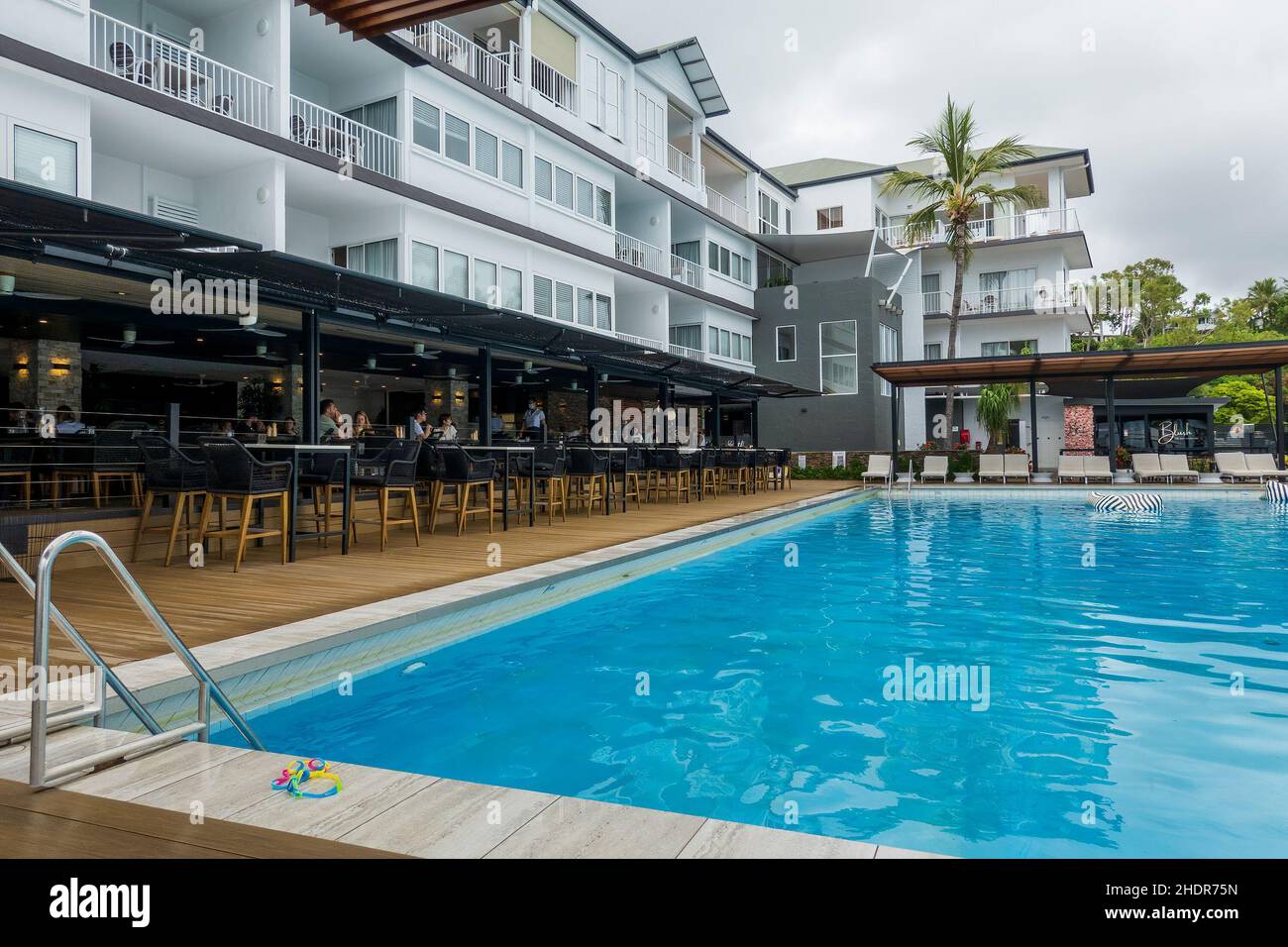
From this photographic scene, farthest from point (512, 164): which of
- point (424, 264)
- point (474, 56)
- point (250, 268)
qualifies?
point (250, 268)

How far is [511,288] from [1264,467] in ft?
56.7

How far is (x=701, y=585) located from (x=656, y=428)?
12.2 metres

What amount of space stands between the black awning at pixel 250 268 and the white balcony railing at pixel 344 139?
14.5 ft

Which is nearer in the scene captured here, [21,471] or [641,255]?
[21,471]

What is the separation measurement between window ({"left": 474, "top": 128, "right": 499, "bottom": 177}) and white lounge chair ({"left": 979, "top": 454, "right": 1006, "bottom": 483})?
43.6 feet

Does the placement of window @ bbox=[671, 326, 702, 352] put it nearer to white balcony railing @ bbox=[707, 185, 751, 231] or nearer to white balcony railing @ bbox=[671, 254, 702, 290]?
white balcony railing @ bbox=[671, 254, 702, 290]

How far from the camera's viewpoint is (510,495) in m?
11.8

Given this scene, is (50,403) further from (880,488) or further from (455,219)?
(880,488)

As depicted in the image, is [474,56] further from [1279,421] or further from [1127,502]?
[1279,421]

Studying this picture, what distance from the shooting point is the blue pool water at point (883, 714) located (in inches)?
110

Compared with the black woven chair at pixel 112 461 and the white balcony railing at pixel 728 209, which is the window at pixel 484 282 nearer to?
the black woven chair at pixel 112 461

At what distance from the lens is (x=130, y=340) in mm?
12289
